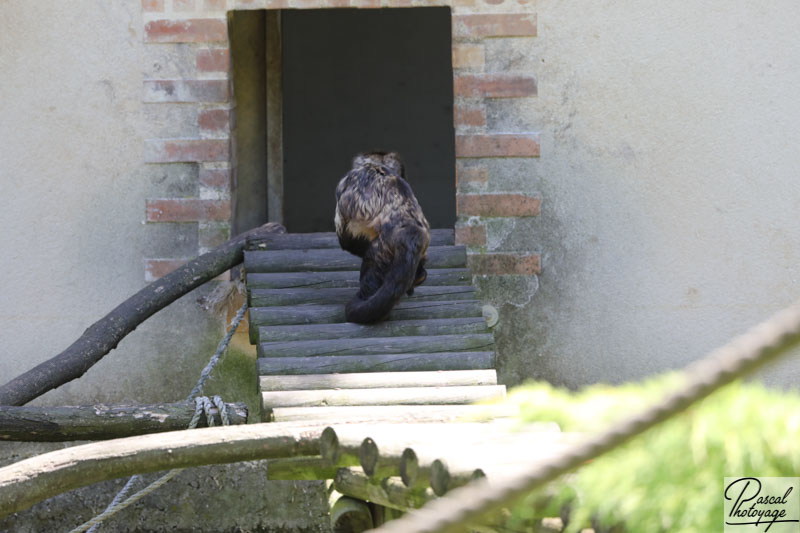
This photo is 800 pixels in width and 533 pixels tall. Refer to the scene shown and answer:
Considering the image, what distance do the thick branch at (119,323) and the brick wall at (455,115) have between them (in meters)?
0.27

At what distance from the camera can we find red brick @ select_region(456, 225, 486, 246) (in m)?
5.48

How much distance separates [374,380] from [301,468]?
68 centimetres

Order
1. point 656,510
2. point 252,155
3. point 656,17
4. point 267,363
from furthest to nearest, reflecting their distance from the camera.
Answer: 1. point 252,155
2. point 656,17
3. point 267,363
4. point 656,510

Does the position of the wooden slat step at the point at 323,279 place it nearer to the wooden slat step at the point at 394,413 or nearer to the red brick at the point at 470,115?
the red brick at the point at 470,115

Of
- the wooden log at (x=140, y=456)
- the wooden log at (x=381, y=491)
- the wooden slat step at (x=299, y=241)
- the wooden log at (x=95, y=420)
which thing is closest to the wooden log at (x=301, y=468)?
the wooden log at (x=381, y=491)

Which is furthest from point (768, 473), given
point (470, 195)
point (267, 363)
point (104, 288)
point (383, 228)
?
point (104, 288)

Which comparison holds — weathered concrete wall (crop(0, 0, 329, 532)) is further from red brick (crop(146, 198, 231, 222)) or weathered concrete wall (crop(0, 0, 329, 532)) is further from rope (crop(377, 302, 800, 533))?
rope (crop(377, 302, 800, 533))

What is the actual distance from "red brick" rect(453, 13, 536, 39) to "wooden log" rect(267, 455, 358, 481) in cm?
262

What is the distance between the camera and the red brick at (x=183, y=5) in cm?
538

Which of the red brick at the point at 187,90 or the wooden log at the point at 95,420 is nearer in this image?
the wooden log at the point at 95,420

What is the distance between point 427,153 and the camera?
9.79 m

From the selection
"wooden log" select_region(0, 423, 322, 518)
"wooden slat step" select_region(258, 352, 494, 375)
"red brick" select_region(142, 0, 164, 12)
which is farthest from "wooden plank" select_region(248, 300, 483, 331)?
"red brick" select_region(142, 0, 164, 12)

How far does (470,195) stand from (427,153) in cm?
Result: 438

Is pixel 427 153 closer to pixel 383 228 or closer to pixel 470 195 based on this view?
pixel 470 195
